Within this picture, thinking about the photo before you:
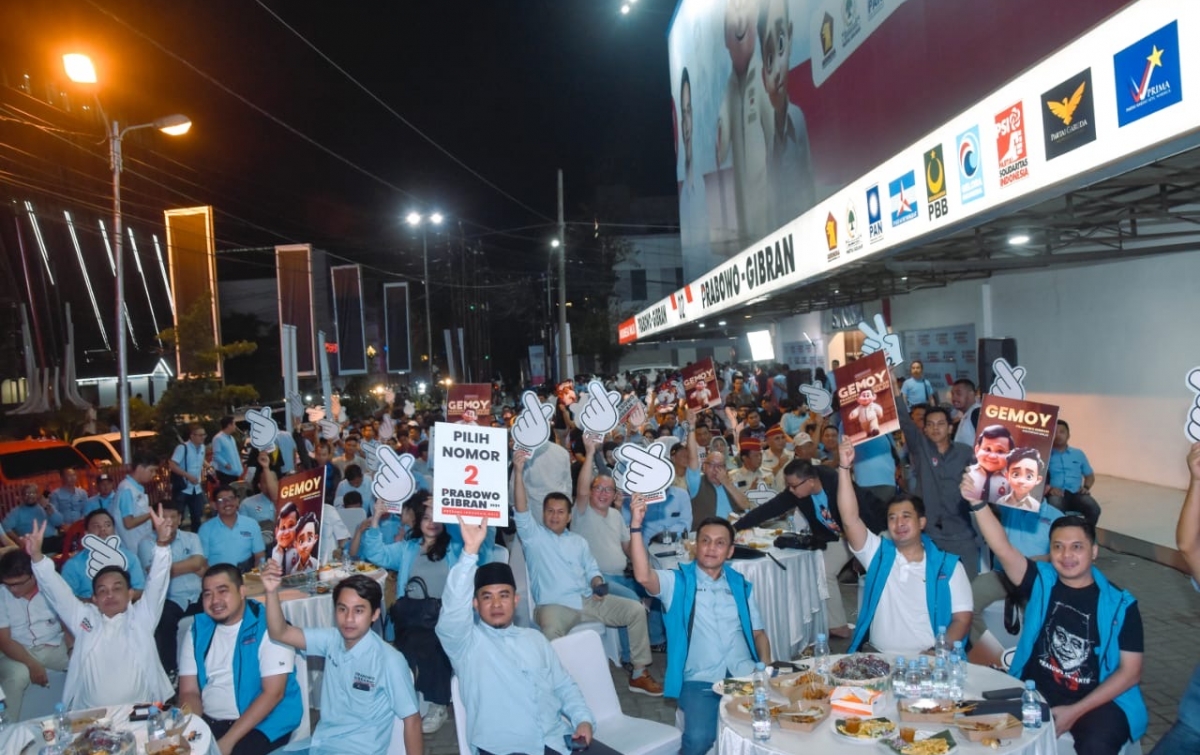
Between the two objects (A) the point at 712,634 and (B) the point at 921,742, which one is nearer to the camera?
(B) the point at 921,742

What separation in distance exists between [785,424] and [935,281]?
5601mm

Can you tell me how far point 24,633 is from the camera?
251 inches

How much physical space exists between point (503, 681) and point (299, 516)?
2.99m

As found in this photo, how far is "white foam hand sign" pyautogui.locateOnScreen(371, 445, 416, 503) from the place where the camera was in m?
6.90

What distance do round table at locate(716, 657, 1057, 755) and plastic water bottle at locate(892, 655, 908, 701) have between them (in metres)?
0.07

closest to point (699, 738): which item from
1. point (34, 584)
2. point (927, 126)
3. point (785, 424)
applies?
point (34, 584)

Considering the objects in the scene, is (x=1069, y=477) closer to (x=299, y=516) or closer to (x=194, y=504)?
(x=299, y=516)

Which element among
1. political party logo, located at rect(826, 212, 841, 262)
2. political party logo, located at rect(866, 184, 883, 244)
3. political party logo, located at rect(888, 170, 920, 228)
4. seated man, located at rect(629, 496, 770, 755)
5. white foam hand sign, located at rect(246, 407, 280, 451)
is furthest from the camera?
white foam hand sign, located at rect(246, 407, 280, 451)

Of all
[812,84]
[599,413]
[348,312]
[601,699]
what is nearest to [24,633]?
[601,699]

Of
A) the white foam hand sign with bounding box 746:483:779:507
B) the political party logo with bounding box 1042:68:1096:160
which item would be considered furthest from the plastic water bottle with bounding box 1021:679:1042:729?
the white foam hand sign with bounding box 746:483:779:507

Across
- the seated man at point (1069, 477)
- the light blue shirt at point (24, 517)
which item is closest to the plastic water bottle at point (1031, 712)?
the seated man at point (1069, 477)

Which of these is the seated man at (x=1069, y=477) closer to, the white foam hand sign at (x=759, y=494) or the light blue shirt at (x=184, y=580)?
the white foam hand sign at (x=759, y=494)

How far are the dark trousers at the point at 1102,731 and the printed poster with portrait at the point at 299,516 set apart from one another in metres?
5.13

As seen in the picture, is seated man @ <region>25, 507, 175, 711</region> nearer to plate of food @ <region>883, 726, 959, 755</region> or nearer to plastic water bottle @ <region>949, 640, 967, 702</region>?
plate of food @ <region>883, 726, 959, 755</region>
